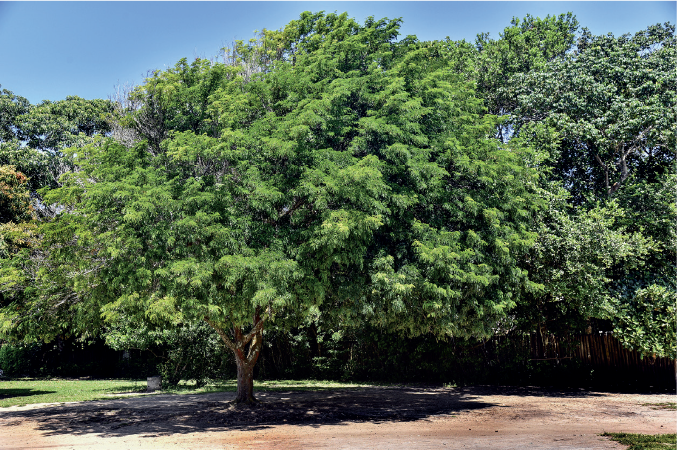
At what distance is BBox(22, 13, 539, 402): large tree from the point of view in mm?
9891

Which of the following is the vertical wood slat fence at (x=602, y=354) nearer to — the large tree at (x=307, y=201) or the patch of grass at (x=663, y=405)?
the patch of grass at (x=663, y=405)

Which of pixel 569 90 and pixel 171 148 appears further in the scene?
pixel 569 90

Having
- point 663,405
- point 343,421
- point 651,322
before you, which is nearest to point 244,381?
point 343,421

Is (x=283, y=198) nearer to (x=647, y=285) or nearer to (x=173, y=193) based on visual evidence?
(x=173, y=193)

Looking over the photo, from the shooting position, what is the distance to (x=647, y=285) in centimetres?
1630

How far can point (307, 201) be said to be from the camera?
10.9 meters

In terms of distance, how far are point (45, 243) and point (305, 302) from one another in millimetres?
5335

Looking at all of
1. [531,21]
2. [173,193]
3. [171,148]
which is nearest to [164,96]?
[171,148]

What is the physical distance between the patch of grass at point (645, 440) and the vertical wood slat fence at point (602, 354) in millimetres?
8421

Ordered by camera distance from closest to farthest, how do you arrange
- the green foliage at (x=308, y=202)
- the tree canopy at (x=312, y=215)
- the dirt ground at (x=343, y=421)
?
the dirt ground at (x=343, y=421), the green foliage at (x=308, y=202), the tree canopy at (x=312, y=215)

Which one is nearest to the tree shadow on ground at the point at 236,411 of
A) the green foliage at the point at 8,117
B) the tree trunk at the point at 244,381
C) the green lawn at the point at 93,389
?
the tree trunk at the point at 244,381

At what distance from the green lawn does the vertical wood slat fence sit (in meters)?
6.32

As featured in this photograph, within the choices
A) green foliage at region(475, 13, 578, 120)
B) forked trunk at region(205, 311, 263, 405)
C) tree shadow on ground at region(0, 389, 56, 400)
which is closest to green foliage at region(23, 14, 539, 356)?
forked trunk at region(205, 311, 263, 405)

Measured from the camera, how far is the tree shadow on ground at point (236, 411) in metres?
10.9
